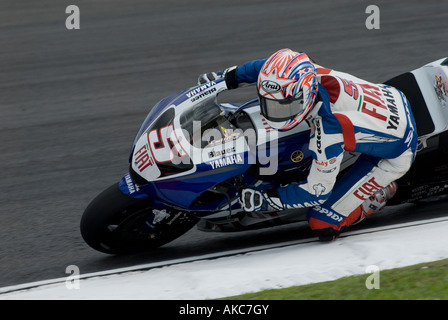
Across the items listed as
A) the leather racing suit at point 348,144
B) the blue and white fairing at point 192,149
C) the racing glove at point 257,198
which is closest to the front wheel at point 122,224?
the blue and white fairing at point 192,149

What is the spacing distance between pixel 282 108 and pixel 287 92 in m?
0.11

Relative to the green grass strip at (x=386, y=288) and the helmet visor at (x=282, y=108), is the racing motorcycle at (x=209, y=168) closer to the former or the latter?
the helmet visor at (x=282, y=108)

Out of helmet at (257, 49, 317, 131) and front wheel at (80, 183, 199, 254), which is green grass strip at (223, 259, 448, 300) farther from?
front wheel at (80, 183, 199, 254)

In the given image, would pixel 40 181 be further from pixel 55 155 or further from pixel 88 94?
pixel 88 94

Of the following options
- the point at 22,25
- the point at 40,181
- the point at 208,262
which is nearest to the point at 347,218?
the point at 208,262

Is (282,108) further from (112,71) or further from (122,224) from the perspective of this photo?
(112,71)

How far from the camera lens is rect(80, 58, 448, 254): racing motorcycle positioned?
470 centimetres

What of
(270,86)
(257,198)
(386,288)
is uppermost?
(270,86)

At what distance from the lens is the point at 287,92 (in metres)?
4.46

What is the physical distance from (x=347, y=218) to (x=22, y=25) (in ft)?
28.1

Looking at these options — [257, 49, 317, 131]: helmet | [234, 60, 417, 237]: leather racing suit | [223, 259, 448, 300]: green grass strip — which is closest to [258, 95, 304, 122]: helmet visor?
[257, 49, 317, 131]: helmet

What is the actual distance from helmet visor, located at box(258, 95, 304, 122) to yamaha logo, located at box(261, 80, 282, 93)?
0.06 meters

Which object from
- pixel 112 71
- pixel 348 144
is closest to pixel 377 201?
pixel 348 144

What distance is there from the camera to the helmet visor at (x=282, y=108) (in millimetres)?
4484
